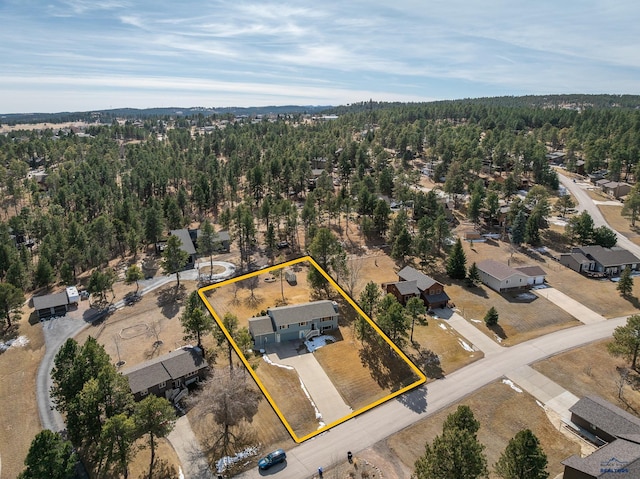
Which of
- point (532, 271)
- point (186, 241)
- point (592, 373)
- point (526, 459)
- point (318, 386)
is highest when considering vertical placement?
point (526, 459)

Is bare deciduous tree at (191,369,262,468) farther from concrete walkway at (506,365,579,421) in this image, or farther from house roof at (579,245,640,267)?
house roof at (579,245,640,267)

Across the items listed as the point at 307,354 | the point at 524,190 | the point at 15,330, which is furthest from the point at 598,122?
the point at 15,330

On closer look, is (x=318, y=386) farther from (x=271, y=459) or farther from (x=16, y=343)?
(x=16, y=343)

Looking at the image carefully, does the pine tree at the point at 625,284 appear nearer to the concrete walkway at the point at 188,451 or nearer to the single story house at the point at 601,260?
the single story house at the point at 601,260

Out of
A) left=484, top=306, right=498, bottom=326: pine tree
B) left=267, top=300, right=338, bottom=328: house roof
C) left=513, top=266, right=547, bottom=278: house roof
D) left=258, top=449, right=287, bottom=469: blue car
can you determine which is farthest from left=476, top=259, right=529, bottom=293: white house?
left=258, top=449, right=287, bottom=469: blue car

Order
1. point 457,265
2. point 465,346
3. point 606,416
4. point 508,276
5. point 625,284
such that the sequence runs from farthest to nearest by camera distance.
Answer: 1. point 457,265
2. point 508,276
3. point 625,284
4. point 465,346
5. point 606,416

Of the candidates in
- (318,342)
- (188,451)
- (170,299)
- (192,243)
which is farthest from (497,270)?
(192,243)
